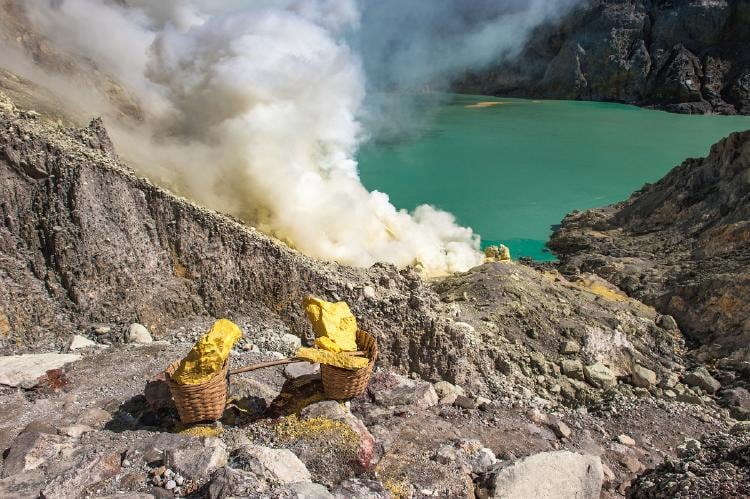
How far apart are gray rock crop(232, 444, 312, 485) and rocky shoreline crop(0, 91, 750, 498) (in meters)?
0.01

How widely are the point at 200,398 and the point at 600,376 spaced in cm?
438

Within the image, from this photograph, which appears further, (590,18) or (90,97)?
(590,18)

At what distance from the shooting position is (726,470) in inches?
153

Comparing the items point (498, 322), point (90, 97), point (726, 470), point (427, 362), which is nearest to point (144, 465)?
point (427, 362)

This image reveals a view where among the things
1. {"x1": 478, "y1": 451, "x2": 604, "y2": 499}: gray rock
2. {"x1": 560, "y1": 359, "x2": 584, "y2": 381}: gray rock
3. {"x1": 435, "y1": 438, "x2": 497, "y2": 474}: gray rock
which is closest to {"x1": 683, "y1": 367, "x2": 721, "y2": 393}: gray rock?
{"x1": 560, "y1": 359, "x2": 584, "y2": 381}: gray rock

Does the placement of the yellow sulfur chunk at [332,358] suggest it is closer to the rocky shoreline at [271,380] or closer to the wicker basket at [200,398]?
the rocky shoreline at [271,380]

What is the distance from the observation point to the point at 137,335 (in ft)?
16.1

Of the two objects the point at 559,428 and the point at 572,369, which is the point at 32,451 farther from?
the point at 572,369

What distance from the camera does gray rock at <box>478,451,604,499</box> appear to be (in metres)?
3.46

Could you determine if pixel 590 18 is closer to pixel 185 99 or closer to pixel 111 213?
pixel 185 99

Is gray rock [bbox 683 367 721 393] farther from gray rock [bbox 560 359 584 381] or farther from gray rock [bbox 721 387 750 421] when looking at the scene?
gray rock [bbox 560 359 584 381]

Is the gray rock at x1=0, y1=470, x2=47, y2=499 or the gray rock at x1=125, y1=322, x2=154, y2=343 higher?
the gray rock at x1=125, y1=322, x2=154, y2=343

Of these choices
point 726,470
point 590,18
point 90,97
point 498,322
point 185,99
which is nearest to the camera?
point 726,470

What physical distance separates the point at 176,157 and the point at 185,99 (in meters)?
1.42
